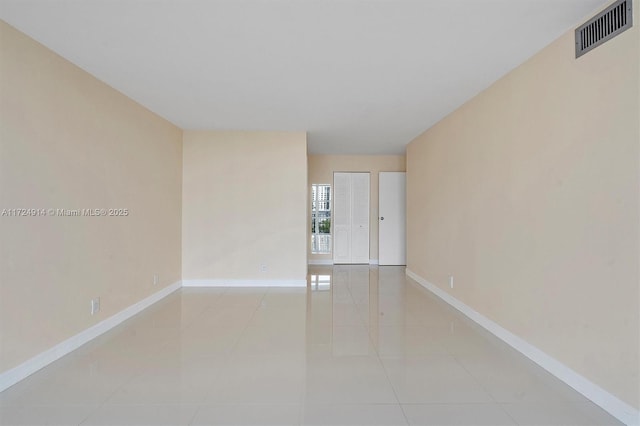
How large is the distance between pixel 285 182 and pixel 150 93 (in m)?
2.25

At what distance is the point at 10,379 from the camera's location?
7.36ft

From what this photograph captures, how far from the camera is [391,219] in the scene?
730 centimetres

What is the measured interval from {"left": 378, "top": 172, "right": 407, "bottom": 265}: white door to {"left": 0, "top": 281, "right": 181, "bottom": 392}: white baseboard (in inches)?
185

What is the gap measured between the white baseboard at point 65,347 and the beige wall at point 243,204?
1.29 m

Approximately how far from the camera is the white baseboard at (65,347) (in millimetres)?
2262

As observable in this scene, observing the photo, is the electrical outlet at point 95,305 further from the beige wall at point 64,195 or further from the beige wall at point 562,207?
the beige wall at point 562,207

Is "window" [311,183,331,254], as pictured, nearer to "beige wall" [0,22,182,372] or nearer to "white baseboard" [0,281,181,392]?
"beige wall" [0,22,182,372]

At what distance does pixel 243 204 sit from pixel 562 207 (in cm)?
408

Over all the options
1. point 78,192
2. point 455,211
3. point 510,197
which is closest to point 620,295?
point 510,197

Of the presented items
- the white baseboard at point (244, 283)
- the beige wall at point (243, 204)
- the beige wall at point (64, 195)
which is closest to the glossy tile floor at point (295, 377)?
the beige wall at point (64, 195)

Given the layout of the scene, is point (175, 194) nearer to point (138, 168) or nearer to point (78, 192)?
point (138, 168)

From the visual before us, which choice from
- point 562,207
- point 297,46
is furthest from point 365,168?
point 562,207

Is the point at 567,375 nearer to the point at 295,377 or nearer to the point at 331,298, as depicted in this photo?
the point at 295,377

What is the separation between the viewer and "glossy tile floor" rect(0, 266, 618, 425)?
195cm
